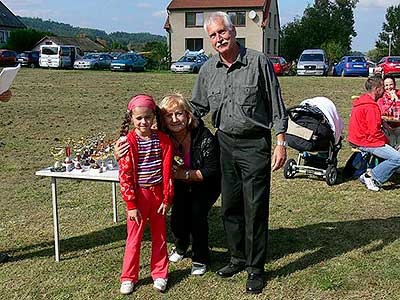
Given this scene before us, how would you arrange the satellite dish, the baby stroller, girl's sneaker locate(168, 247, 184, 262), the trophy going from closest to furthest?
the trophy → girl's sneaker locate(168, 247, 184, 262) → the baby stroller → the satellite dish

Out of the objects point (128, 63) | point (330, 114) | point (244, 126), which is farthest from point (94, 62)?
point (244, 126)

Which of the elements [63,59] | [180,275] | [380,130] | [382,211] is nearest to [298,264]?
[180,275]

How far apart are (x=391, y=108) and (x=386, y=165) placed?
111 cm

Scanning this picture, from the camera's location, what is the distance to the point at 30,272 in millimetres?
4156

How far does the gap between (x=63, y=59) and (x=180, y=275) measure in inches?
1268

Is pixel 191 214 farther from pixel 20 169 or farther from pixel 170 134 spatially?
pixel 20 169

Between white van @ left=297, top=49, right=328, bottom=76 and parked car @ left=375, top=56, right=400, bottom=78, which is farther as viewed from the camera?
white van @ left=297, top=49, right=328, bottom=76

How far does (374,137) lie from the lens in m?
6.50

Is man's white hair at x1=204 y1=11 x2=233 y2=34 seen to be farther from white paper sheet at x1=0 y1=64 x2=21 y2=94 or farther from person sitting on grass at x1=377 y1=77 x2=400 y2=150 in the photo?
person sitting on grass at x1=377 y1=77 x2=400 y2=150

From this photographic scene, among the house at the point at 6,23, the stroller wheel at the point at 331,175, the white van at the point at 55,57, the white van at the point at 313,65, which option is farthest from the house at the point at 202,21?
the stroller wheel at the point at 331,175

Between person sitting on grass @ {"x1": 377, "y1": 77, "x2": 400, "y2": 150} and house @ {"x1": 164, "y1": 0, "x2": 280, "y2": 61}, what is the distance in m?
38.0

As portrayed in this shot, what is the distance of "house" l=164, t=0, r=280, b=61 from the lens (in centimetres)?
4556

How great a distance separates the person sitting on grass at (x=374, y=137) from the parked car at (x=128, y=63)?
2671 cm

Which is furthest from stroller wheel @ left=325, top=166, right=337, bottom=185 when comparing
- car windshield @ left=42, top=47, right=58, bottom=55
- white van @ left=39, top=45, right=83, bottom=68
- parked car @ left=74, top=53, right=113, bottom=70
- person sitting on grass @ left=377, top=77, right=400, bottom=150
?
car windshield @ left=42, top=47, right=58, bottom=55
